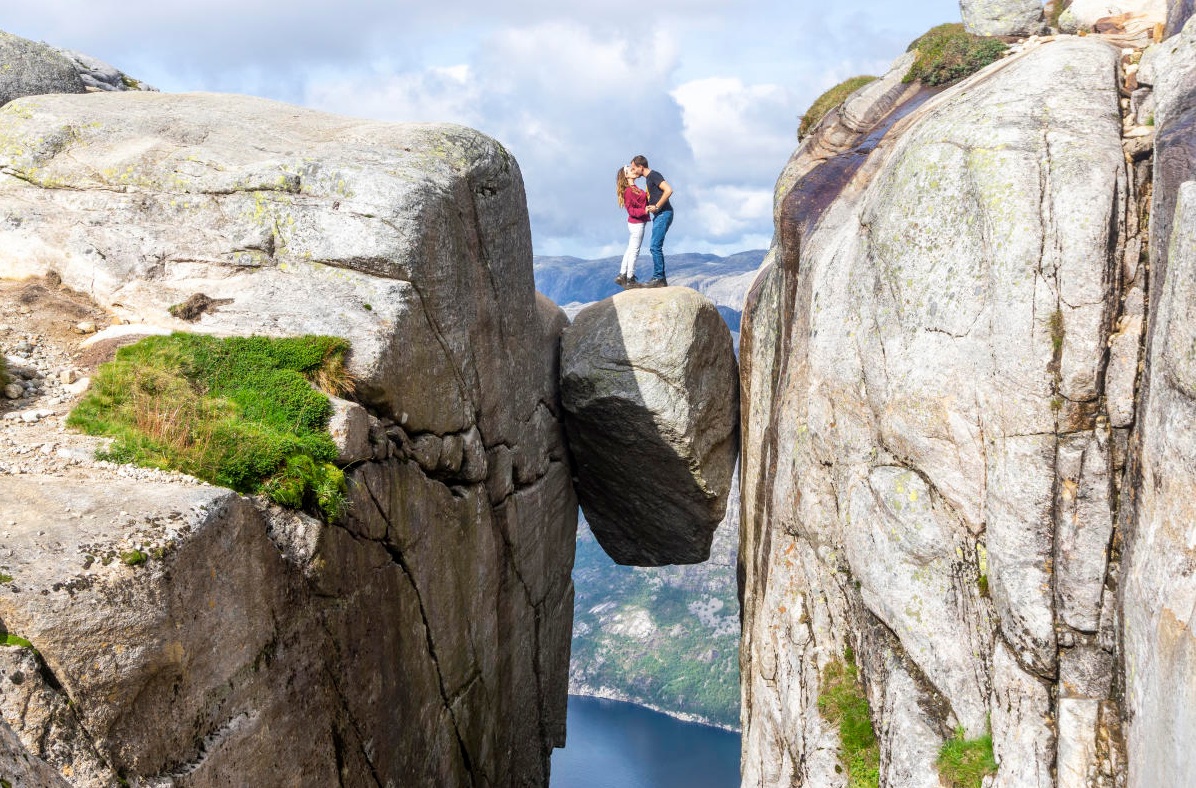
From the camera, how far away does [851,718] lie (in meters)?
14.3

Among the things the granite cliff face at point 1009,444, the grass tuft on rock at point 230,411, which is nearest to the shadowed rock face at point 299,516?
the grass tuft on rock at point 230,411

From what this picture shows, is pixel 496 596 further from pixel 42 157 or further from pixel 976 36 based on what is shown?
pixel 976 36

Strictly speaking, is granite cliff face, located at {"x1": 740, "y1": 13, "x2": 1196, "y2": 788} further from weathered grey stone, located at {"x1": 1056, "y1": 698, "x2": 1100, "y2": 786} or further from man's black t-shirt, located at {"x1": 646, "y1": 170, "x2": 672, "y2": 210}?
man's black t-shirt, located at {"x1": 646, "y1": 170, "x2": 672, "y2": 210}

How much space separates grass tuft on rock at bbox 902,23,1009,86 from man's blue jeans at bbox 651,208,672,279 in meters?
7.03

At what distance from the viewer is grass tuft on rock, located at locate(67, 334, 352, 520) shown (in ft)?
34.9

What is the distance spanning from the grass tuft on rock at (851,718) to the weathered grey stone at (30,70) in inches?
815

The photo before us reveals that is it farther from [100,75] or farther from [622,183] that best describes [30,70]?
[622,183]

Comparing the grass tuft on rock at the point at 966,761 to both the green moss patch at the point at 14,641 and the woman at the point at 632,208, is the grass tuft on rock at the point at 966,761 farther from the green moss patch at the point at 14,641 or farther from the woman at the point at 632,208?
the woman at the point at 632,208

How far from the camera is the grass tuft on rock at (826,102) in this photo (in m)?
23.9

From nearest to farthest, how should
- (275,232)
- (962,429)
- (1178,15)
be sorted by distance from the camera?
(962,429) < (1178,15) < (275,232)

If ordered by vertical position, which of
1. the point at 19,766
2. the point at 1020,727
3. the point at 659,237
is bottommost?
the point at 1020,727

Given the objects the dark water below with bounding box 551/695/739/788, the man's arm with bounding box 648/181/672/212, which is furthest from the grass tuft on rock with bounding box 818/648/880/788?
the dark water below with bounding box 551/695/739/788

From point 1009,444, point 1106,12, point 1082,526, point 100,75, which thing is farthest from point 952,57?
point 100,75

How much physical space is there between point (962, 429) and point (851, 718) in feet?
17.0
